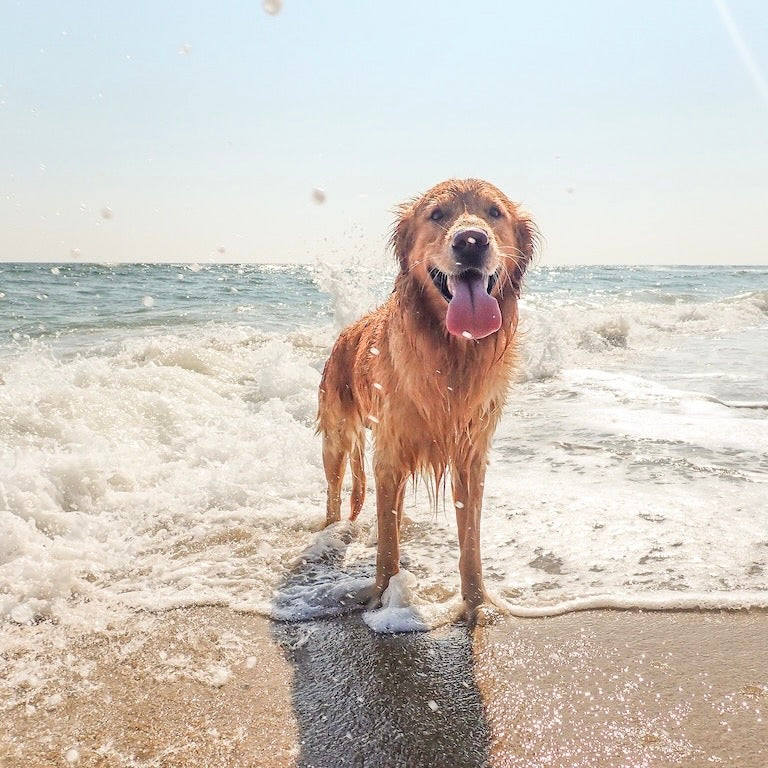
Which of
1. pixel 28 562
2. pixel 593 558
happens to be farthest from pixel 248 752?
pixel 593 558

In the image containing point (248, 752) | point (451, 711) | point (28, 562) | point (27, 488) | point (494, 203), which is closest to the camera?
point (248, 752)

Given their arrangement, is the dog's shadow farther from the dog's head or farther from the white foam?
the dog's head

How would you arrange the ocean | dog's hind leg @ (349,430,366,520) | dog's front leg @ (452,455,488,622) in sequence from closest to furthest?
dog's front leg @ (452,455,488,622) < the ocean < dog's hind leg @ (349,430,366,520)

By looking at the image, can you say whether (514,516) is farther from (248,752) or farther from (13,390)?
(13,390)

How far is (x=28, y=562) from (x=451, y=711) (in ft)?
6.68

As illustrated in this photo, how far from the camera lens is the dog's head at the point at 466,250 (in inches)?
86.7

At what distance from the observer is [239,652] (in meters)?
2.21

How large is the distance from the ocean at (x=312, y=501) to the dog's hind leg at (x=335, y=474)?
13 cm

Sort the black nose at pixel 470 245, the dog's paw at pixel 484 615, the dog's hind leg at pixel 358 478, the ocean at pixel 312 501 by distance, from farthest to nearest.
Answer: the dog's hind leg at pixel 358 478 → the ocean at pixel 312 501 → the dog's paw at pixel 484 615 → the black nose at pixel 470 245

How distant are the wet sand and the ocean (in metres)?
0.18

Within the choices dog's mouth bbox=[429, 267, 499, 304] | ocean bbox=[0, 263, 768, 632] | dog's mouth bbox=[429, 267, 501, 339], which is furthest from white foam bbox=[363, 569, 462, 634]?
dog's mouth bbox=[429, 267, 499, 304]

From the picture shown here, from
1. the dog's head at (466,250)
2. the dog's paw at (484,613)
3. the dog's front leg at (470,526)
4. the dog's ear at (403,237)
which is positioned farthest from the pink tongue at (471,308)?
the dog's paw at (484,613)

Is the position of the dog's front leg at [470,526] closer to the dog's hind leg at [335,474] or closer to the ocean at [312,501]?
the ocean at [312,501]

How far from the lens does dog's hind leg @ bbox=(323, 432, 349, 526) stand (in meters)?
3.56
